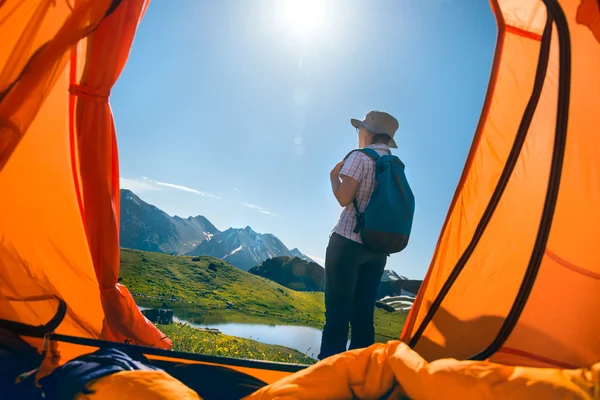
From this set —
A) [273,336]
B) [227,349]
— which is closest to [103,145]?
[227,349]

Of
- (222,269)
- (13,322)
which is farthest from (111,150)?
(222,269)

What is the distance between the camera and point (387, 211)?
2.23 m

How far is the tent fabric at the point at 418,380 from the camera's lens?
95 cm

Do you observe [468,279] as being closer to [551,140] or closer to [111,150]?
[551,140]

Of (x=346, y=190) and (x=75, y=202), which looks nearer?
(x=75, y=202)

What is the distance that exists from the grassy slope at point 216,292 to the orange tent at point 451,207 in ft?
103

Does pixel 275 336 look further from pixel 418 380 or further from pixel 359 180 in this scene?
pixel 418 380

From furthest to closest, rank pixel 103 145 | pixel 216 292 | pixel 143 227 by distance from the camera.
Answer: pixel 143 227 < pixel 216 292 < pixel 103 145

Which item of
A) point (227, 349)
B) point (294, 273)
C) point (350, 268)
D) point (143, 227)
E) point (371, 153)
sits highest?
point (371, 153)

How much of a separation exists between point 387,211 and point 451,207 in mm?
401

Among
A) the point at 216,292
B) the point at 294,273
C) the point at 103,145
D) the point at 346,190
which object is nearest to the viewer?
the point at 103,145

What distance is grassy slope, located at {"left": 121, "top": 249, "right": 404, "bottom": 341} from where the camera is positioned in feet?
121

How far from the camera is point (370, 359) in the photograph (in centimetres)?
138

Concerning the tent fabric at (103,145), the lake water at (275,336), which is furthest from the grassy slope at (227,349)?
the lake water at (275,336)
